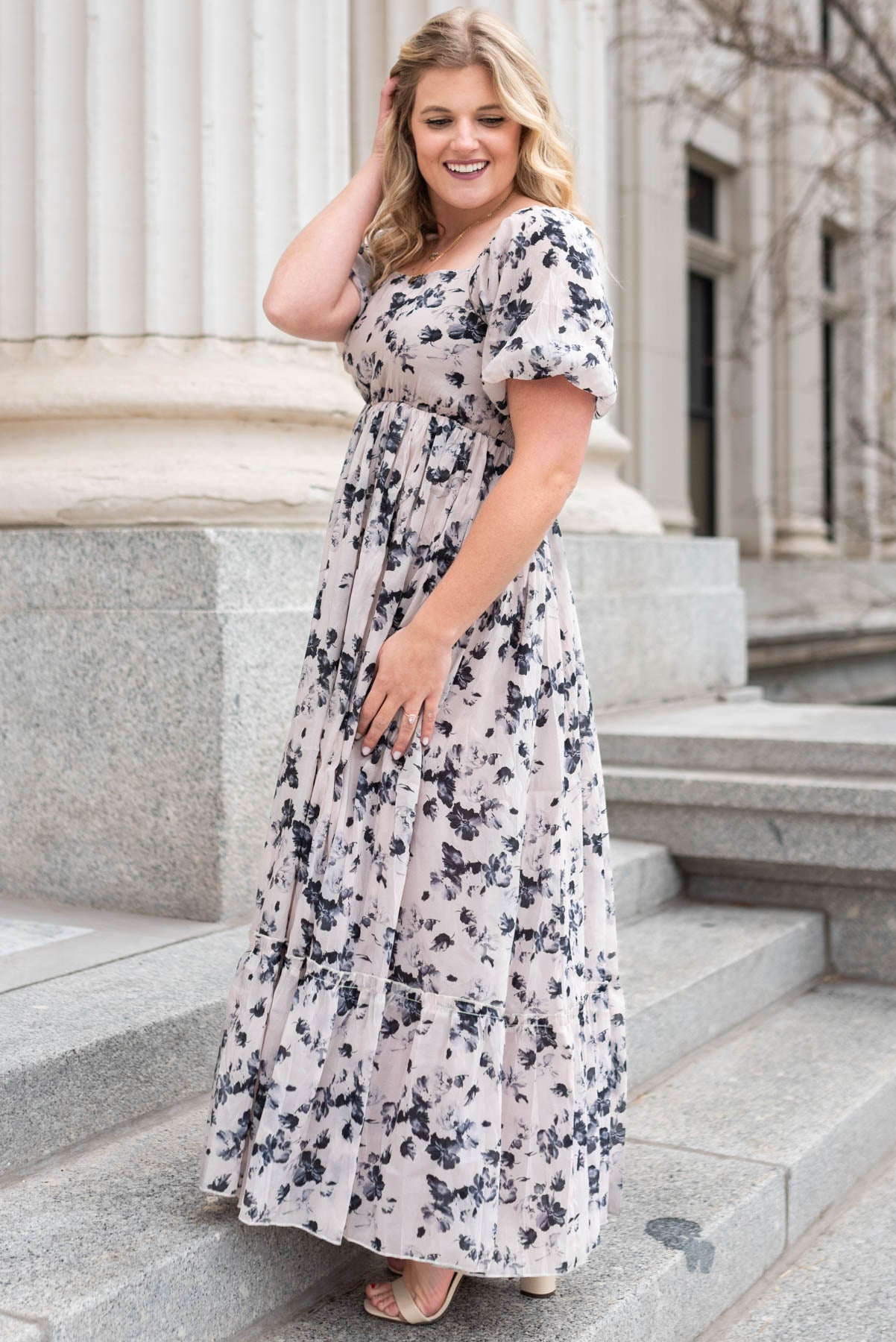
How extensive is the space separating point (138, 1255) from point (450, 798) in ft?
2.59

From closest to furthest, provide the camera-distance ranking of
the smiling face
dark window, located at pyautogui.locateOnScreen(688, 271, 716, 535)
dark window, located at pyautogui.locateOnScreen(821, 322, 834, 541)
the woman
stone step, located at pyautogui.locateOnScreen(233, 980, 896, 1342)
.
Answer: the woman < the smiling face < stone step, located at pyautogui.locateOnScreen(233, 980, 896, 1342) < dark window, located at pyautogui.locateOnScreen(688, 271, 716, 535) < dark window, located at pyautogui.locateOnScreen(821, 322, 834, 541)

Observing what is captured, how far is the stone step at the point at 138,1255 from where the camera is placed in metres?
2.05

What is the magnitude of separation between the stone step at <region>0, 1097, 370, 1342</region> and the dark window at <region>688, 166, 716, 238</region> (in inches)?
448

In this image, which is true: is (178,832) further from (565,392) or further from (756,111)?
(756,111)

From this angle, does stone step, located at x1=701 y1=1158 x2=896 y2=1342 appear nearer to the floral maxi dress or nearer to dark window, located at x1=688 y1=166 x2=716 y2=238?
the floral maxi dress

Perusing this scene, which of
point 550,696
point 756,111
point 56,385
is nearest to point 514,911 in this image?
point 550,696

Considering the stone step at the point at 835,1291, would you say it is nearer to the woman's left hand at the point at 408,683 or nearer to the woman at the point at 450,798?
the woman at the point at 450,798

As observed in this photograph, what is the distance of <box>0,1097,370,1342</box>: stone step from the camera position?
6.72 feet

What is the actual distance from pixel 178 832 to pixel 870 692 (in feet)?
27.7

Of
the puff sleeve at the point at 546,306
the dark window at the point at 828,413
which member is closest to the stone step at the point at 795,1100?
the puff sleeve at the point at 546,306

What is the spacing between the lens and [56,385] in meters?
3.98

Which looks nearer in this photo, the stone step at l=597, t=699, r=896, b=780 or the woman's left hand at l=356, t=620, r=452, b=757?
the woman's left hand at l=356, t=620, r=452, b=757

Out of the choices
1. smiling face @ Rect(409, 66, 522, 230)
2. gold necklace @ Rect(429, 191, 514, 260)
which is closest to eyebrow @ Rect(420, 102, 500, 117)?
smiling face @ Rect(409, 66, 522, 230)

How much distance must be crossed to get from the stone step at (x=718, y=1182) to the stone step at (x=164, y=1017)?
0.11m
